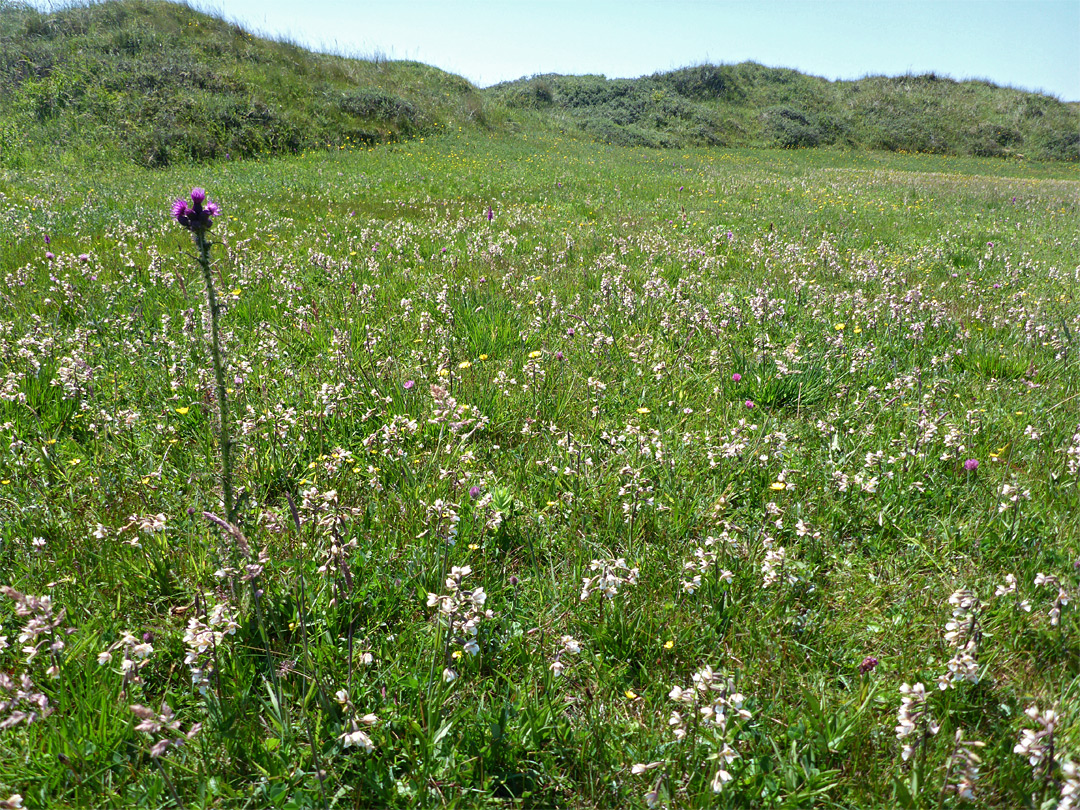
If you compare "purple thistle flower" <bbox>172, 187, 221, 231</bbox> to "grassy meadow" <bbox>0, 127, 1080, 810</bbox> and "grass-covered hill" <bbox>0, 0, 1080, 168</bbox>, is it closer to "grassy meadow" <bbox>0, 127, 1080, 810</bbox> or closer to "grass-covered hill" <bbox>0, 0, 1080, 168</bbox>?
"grassy meadow" <bbox>0, 127, 1080, 810</bbox>

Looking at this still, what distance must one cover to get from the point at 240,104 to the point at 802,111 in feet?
170

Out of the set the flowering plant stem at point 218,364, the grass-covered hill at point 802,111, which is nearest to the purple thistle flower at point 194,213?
the flowering plant stem at point 218,364

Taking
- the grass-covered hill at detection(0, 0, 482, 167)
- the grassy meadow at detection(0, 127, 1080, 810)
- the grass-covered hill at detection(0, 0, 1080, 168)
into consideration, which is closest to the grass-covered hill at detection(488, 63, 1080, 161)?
the grass-covered hill at detection(0, 0, 1080, 168)

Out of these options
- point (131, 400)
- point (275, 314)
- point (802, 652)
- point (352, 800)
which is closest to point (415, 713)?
point (352, 800)

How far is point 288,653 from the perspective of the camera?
87.5 inches

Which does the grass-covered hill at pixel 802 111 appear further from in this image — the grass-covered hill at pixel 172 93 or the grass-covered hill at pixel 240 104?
the grass-covered hill at pixel 172 93

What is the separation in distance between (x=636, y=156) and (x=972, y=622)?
98.4ft

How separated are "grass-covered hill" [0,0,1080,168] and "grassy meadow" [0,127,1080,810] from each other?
1543cm

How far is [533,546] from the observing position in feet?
9.21

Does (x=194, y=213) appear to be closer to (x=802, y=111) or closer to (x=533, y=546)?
(x=533, y=546)

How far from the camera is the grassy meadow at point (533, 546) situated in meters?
1.82

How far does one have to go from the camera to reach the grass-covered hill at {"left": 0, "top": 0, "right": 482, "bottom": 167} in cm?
1792

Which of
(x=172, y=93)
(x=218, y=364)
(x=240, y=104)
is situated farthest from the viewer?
(x=240, y=104)

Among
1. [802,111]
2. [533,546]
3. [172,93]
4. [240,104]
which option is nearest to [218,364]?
[533,546]
